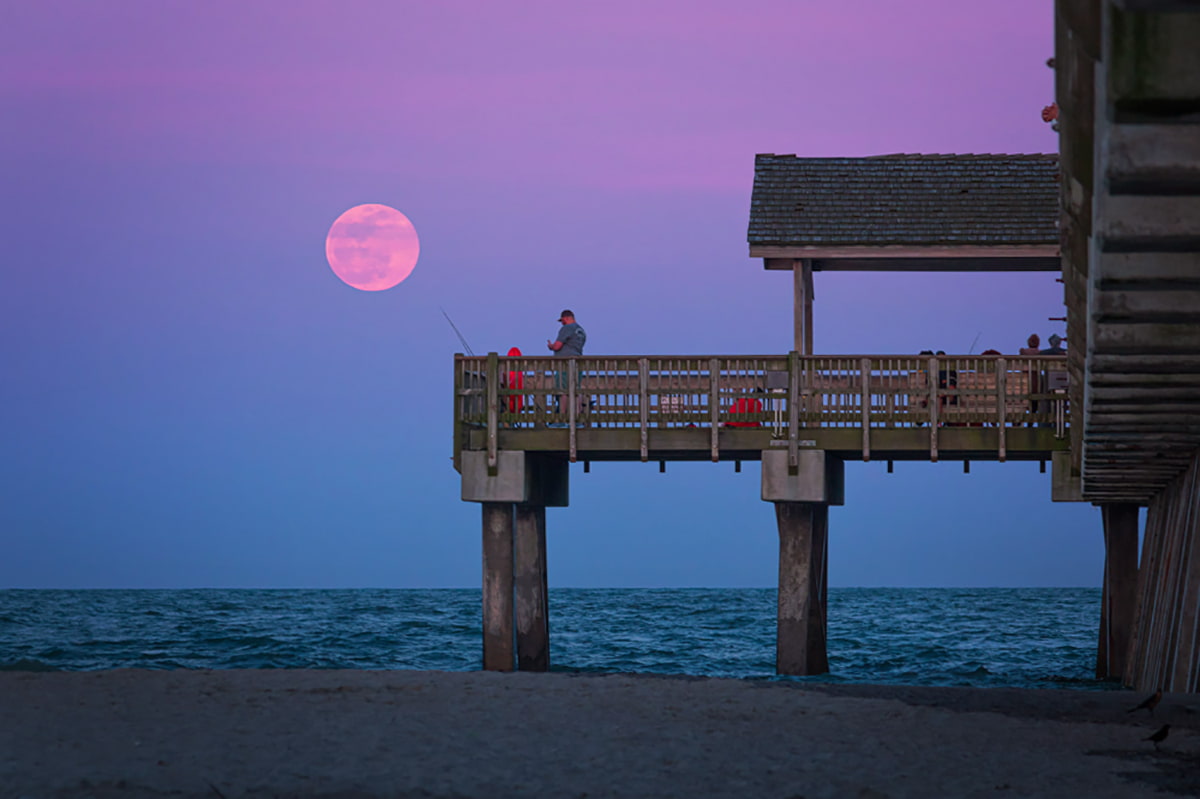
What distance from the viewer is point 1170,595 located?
17047 mm

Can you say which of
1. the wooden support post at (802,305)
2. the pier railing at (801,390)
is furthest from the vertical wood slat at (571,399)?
the wooden support post at (802,305)

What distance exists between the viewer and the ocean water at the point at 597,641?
93.2ft

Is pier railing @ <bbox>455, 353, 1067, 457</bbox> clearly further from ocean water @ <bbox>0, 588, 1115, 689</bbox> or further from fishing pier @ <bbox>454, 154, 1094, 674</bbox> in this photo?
ocean water @ <bbox>0, 588, 1115, 689</bbox>

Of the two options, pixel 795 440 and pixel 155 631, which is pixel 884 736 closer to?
pixel 795 440

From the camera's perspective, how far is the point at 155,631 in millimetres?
43094

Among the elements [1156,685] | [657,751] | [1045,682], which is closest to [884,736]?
[657,751]

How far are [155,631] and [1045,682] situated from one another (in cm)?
2874

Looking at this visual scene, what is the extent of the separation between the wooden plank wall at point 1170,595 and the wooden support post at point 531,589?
8.88 meters

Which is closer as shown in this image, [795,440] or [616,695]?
[616,695]

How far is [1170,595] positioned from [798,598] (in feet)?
18.5

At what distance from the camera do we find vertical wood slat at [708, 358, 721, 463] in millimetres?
21156

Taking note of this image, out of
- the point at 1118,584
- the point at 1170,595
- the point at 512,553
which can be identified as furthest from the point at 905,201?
the point at 1170,595

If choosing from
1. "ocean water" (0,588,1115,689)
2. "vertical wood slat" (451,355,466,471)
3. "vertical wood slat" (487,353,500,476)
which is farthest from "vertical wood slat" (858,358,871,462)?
"vertical wood slat" (451,355,466,471)

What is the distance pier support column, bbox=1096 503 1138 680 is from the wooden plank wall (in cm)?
107
